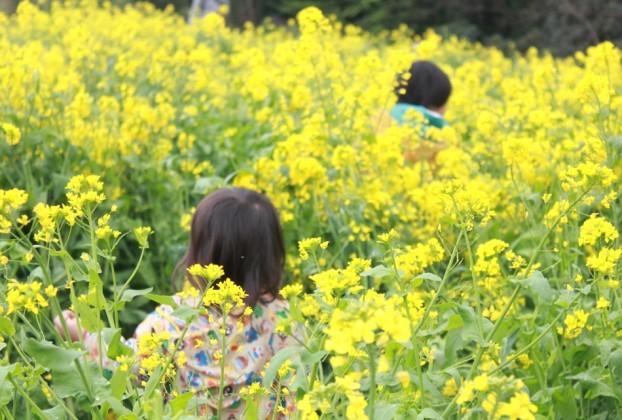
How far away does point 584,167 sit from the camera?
1770 mm

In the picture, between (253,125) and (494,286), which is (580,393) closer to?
(494,286)

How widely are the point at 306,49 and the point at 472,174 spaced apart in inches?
32.7

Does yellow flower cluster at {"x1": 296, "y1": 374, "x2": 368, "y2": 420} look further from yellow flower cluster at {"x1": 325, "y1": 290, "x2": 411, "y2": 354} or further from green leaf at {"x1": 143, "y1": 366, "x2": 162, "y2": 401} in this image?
green leaf at {"x1": 143, "y1": 366, "x2": 162, "y2": 401}

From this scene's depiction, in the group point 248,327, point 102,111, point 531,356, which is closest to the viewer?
point 531,356

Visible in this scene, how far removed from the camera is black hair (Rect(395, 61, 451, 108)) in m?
4.33

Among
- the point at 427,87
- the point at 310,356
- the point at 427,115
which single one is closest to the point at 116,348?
the point at 310,356

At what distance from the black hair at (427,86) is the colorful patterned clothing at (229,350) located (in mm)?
2257

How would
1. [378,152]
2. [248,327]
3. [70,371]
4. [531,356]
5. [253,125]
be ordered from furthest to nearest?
[253,125], [378,152], [248,327], [531,356], [70,371]

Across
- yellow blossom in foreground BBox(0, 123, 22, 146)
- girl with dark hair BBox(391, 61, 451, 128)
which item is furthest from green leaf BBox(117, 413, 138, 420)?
girl with dark hair BBox(391, 61, 451, 128)

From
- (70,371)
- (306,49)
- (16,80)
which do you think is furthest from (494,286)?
(16,80)

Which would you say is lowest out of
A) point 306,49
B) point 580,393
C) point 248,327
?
point 580,393

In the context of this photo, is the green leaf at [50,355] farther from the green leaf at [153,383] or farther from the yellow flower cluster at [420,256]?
the yellow flower cluster at [420,256]

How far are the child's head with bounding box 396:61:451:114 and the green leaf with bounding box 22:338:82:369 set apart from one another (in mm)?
2999

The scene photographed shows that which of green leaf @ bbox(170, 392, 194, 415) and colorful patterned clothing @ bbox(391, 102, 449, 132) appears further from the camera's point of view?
colorful patterned clothing @ bbox(391, 102, 449, 132)
